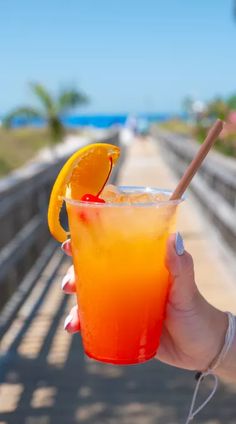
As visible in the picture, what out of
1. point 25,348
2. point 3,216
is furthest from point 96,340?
point 3,216

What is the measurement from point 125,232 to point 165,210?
98 mm

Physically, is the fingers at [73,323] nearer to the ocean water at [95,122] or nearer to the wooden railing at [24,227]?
the wooden railing at [24,227]

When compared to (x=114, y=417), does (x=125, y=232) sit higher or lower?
higher

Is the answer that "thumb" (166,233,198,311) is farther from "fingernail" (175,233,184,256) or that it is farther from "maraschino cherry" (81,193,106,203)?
"maraschino cherry" (81,193,106,203)

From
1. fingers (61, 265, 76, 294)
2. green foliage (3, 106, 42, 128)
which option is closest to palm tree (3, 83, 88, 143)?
green foliage (3, 106, 42, 128)

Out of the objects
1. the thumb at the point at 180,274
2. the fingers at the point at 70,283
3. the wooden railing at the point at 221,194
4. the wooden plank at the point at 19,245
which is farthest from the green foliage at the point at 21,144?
the thumb at the point at 180,274

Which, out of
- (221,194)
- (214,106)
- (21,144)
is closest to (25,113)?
(214,106)

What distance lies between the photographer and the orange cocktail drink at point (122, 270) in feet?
4.64

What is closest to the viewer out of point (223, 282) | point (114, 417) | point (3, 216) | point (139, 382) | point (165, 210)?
point (165, 210)

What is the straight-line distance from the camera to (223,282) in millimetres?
6254

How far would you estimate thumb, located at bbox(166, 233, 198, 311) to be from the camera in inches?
56.6

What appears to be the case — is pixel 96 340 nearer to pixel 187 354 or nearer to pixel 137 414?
pixel 187 354

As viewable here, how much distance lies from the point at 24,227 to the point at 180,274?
190 inches

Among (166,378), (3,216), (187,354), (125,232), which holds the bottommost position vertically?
(166,378)
